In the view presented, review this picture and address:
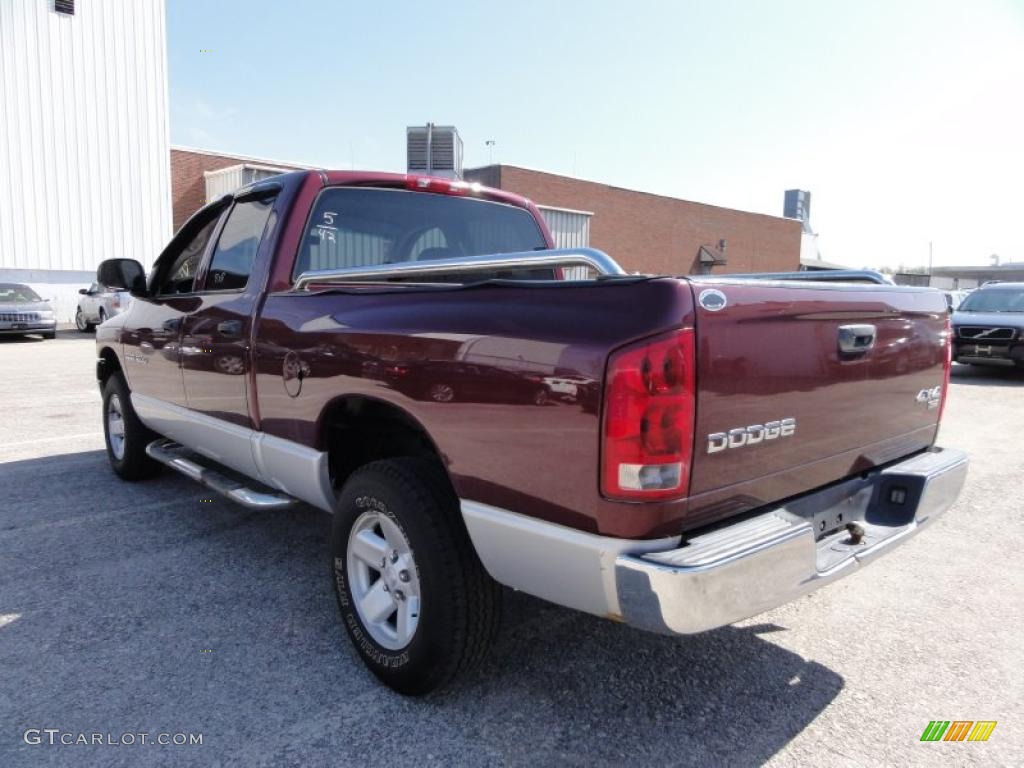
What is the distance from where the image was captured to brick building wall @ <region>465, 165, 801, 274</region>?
2858 cm

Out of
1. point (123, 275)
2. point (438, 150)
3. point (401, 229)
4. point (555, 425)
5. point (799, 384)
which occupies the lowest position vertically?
point (555, 425)

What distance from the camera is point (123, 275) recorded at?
442cm

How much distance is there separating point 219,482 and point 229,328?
0.78 meters

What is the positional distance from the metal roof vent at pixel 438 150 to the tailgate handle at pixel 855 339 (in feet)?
24.4

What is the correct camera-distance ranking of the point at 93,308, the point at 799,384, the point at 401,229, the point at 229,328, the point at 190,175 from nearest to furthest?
1. the point at 799,384
2. the point at 229,328
3. the point at 401,229
4. the point at 93,308
5. the point at 190,175

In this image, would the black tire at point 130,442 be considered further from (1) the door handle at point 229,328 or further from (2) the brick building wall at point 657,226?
(2) the brick building wall at point 657,226

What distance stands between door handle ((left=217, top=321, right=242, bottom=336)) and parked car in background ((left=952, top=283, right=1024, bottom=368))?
12.6m

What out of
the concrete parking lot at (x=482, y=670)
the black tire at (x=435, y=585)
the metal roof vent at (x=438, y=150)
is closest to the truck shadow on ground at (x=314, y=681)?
the concrete parking lot at (x=482, y=670)

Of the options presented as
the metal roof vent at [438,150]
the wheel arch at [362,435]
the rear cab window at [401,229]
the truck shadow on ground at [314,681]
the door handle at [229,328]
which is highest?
the metal roof vent at [438,150]

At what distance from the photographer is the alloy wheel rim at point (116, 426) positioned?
509 cm

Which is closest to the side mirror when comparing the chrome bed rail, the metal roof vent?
the chrome bed rail

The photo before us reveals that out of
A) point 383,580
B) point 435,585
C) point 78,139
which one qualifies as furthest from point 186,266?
point 78,139

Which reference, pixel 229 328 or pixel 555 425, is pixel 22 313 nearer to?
pixel 229 328

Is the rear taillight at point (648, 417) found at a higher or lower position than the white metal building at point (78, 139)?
lower
